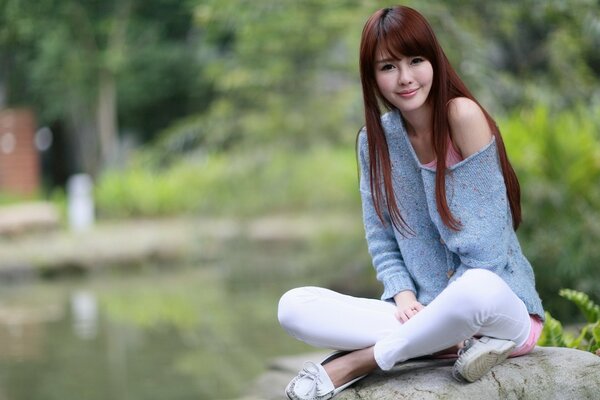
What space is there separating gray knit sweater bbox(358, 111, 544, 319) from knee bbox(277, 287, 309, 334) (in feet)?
0.85

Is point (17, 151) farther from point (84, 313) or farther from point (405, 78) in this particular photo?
point (405, 78)

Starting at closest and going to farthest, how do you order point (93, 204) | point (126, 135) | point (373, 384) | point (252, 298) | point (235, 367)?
1. point (373, 384)
2. point (235, 367)
3. point (252, 298)
4. point (93, 204)
5. point (126, 135)

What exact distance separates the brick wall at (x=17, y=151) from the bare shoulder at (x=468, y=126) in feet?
54.0

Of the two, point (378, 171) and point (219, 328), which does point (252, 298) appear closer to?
point (219, 328)

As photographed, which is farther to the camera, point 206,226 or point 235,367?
point 206,226

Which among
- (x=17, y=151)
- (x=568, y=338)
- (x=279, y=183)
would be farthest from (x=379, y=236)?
(x=17, y=151)

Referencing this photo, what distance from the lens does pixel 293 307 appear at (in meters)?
2.77

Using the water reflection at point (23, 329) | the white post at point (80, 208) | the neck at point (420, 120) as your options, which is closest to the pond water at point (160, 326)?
the water reflection at point (23, 329)

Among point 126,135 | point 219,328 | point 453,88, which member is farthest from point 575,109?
point 126,135

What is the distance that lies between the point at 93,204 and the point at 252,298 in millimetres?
7519

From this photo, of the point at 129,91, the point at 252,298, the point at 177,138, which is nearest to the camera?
the point at 252,298

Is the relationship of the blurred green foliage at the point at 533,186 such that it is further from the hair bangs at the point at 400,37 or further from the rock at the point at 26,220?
the hair bangs at the point at 400,37

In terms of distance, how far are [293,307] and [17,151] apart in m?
16.7

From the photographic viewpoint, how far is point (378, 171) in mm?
2879
